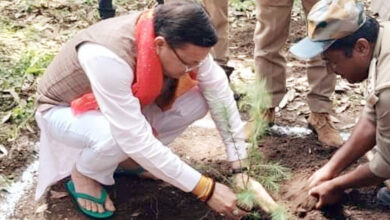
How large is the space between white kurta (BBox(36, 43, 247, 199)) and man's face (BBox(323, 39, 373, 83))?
534 millimetres

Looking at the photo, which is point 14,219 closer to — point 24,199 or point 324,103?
point 24,199

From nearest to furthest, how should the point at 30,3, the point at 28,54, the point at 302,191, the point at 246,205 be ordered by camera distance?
1. the point at 246,205
2. the point at 302,191
3. the point at 28,54
4. the point at 30,3

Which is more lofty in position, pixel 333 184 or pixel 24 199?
pixel 333 184

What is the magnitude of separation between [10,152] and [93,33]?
128 cm

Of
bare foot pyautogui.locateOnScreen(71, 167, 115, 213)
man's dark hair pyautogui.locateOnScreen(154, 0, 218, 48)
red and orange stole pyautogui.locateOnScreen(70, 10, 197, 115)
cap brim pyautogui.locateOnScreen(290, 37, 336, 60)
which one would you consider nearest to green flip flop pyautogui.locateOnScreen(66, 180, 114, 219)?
bare foot pyautogui.locateOnScreen(71, 167, 115, 213)

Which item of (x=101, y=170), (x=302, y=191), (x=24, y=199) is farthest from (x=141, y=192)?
(x=302, y=191)

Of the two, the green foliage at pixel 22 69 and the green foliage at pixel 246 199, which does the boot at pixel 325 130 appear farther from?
the green foliage at pixel 22 69

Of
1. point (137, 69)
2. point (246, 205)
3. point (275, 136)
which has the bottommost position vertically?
point (275, 136)

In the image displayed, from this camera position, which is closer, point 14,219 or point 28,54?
point 14,219

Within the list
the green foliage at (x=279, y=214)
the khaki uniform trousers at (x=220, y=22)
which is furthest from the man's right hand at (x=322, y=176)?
the khaki uniform trousers at (x=220, y=22)

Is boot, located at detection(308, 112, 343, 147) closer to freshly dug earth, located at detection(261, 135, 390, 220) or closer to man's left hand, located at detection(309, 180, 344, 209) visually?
freshly dug earth, located at detection(261, 135, 390, 220)

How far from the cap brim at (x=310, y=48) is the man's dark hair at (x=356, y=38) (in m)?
0.03

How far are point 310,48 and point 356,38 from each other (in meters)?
0.20

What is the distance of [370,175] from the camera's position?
269cm
